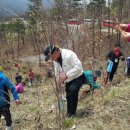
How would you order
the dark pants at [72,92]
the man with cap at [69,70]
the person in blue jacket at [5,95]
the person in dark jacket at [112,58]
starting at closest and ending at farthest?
the man with cap at [69,70] → the dark pants at [72,92] → the person in blue jacket at [5,95] → the person in dark jacket at [112,58]

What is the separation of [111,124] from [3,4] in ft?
8.62

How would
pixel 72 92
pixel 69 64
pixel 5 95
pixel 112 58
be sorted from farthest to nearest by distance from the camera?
pixel 112 58 → pixel 5 95 → pixel 72 92 → pixel 69 64

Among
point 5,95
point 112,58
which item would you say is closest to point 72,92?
point 5,95

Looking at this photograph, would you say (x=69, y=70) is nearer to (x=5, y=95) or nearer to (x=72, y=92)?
(x=72, y=92)

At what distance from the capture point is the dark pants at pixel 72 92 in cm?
597

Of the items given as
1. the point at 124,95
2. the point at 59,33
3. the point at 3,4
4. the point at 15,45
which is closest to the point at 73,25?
the point at 59,33

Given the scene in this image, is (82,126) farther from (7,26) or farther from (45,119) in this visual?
(7,26)

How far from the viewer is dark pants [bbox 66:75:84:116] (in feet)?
19.6

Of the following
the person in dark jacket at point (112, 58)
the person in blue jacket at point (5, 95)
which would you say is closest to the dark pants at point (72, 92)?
the person in blue jacket at point (5, 95)

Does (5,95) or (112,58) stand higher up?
(5,95)

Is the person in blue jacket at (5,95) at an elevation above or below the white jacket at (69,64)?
below

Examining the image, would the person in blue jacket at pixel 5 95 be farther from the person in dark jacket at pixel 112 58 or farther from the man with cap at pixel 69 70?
the person in dark jacket at pixel 112 58

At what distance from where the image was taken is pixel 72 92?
19.6 ft

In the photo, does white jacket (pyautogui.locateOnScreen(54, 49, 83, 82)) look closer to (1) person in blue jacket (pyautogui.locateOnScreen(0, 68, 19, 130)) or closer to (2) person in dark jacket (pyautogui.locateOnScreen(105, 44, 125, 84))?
(1) person in blue jacket (pyautogui.locateOnScreen(0, 68, 19, 130))
